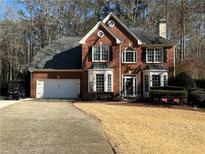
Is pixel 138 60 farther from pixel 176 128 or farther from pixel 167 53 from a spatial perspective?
pixel 176 128

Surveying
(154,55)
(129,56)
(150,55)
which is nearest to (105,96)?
(129,56)

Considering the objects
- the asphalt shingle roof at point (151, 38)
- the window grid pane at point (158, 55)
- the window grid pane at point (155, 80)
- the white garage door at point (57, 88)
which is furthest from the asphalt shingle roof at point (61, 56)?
the window grid pane at point (158, 55)

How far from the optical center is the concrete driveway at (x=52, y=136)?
499 inches

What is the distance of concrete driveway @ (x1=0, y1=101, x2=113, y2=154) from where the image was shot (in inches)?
499

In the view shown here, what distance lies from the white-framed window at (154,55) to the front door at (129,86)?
2.42 m

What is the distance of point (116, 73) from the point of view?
40.2 metres

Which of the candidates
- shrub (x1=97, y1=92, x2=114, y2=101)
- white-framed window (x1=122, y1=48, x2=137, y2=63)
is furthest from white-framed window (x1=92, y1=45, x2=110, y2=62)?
shrub (x1=97, y1=92, x2=114, y2=101)

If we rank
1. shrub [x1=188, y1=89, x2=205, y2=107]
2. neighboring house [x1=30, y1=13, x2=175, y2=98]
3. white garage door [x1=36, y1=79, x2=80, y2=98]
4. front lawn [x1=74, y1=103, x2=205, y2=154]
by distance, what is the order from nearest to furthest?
front lawn [x1=74, y1=103, x2=205, y2=154]
shrub [x1=188, y1=89, x2=205, y2=107]
neighboring house [x1=30, y1=13, x2=175, y2=98]
white garage door [x1=36, y1=79, x2=80, y2=98]

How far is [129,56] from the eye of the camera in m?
41.3

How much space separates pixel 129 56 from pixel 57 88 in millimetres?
7800

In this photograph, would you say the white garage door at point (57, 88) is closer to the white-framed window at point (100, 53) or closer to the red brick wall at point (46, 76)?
the red brick wall at point (46, 76)

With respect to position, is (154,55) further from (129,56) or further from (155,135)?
(155,135)

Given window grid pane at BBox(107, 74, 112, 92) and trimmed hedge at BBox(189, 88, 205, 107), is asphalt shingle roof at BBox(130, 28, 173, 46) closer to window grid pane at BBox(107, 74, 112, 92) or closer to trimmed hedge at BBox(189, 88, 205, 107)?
window grid pane at BBox(107, 74, 112, 92)

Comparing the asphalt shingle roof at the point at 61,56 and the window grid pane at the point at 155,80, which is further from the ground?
the asphalt shingle roof at the point at 61,56
